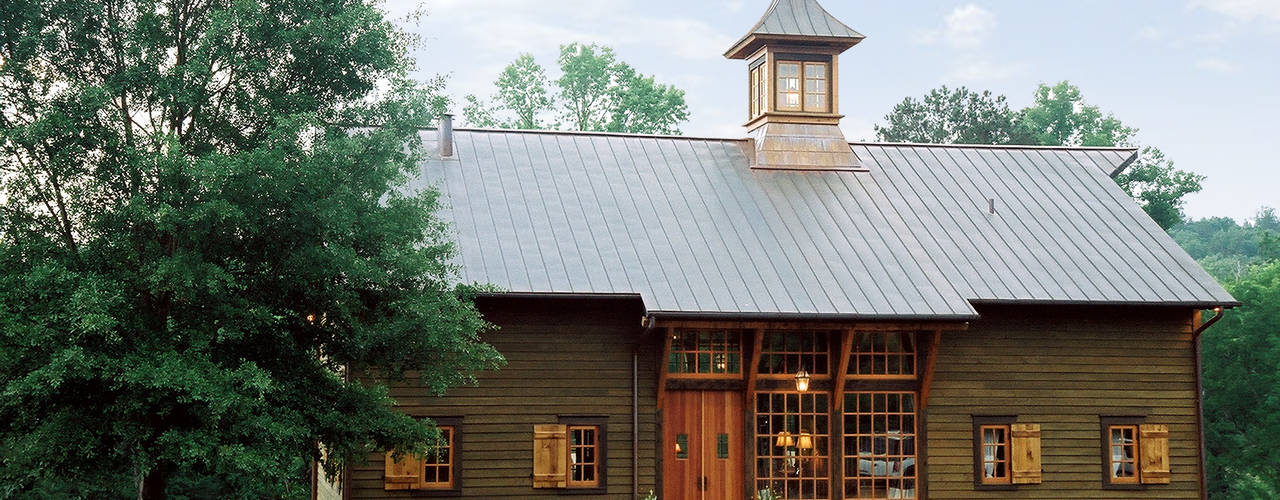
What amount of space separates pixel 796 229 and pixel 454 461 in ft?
19.9

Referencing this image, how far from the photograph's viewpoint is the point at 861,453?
17.9 m

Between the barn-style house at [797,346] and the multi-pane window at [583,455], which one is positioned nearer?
the barn-style house at [797,346]

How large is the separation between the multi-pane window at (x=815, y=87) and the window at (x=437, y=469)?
28.3 feet

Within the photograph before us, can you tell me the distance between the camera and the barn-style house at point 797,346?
55.9 ft

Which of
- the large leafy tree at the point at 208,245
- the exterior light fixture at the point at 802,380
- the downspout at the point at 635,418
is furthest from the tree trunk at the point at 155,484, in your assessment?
the exterior light fixture at the point at 802,380

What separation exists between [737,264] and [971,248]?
12.2 feet

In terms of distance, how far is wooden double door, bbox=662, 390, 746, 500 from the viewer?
693 inches

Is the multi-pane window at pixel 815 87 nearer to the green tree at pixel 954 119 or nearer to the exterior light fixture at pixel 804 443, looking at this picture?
the exterior light fixture at pixel 804 443

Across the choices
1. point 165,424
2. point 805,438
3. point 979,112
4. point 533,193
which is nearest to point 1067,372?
point 805,438

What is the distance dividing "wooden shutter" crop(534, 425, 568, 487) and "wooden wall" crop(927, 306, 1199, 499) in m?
5.03

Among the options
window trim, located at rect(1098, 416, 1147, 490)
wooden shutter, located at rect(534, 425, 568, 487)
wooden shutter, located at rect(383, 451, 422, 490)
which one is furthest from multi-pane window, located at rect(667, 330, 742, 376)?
window trim, located at rect(1098, 416, 1147, 490)

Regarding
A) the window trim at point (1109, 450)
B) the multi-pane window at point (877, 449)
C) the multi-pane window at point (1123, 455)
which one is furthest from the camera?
the multi-pane window at point (1123, 455)

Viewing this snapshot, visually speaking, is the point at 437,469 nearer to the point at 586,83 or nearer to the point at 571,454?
the point at 571,454

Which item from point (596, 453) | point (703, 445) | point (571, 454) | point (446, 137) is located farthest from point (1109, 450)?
point (446, 137)
